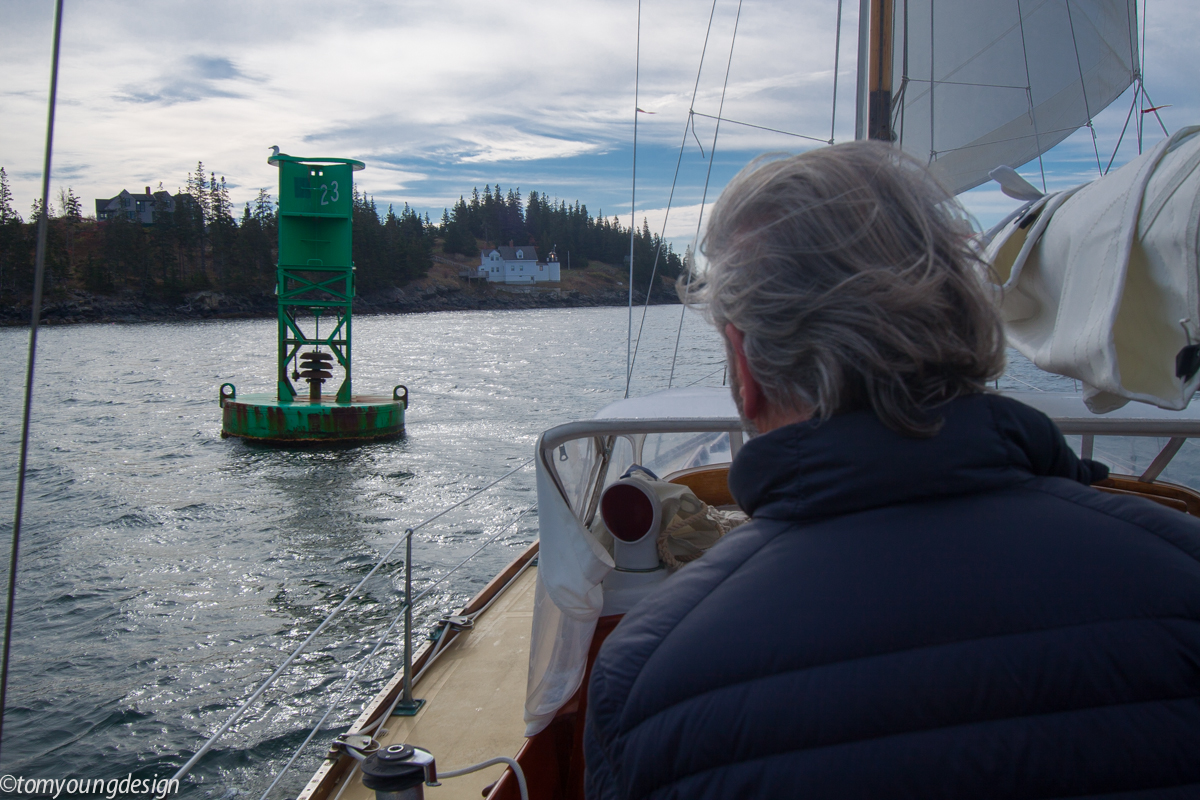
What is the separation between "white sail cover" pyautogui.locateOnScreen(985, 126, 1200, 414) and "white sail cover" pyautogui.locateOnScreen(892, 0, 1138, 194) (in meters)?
4.45

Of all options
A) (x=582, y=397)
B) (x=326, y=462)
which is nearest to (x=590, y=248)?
(x=582, y=397)

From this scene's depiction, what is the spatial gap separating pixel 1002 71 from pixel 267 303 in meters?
98.4

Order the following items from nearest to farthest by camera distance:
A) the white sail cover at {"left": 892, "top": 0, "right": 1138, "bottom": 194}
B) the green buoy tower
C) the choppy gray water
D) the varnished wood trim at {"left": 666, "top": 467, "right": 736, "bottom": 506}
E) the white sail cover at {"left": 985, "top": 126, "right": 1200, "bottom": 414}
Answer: the white sail cover at {"left": 985, "top": 126, "right": 1200, "bottom": 414}
the varnished wood trim at {"left": 666, "top": 467, "right": 736, "bottom": 506}
the white sail cover at {"left": 892, "top": 0, "right": 1138, "bottom": 194}
the choppy gray water
the green buoy tower

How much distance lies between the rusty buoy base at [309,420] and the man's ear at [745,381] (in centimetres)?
1966

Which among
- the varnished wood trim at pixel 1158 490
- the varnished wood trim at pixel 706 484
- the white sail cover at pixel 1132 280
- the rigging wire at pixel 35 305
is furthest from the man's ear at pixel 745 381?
the varnished wood trim at pixel 1158 490

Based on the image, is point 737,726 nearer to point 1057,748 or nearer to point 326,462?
point 1057,748

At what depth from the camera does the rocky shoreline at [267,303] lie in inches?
3113

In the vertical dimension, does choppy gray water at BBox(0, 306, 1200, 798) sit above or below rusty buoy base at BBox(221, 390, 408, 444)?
below

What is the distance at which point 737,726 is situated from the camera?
85cm

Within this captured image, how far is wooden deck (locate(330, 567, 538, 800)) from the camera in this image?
10.3 ft

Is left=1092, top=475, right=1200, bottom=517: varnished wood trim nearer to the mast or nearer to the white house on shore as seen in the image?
the mast

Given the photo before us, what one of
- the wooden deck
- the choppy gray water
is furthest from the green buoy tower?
the wooden deck

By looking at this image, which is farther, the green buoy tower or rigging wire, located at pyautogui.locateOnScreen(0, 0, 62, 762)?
the green buoy tower

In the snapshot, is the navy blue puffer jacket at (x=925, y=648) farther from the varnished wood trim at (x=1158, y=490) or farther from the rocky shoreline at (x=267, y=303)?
the rocky shoreline at (x=267, y=303)
